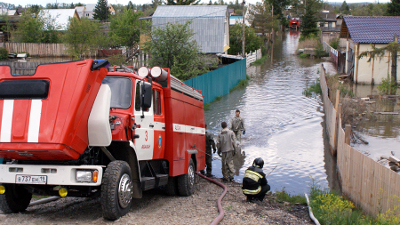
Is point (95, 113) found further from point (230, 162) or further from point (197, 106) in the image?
point (230, 162)

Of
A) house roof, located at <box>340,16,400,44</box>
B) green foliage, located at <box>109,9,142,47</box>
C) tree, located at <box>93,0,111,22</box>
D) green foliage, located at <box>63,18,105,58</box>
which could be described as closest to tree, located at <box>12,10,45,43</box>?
green foliage, located at <box>109,9,142,47</box>

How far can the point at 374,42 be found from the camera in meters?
27.9

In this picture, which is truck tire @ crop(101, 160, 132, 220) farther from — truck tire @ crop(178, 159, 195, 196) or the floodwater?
the floodwater

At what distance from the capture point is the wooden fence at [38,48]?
46562mm

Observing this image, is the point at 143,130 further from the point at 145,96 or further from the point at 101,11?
the point at 101,11

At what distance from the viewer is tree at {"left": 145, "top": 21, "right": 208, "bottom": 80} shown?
77.2 ft

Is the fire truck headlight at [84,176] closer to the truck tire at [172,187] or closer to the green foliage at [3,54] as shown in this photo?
the truck tire at [172,187]

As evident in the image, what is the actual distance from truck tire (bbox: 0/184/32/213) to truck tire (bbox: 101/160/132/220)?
5.72 feet

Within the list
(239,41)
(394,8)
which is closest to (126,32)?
(239,41)

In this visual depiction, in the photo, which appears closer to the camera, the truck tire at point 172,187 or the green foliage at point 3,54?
the truck tire at point 172,187

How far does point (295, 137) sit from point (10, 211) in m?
12.1

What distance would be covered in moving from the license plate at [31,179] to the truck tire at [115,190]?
0.85 m

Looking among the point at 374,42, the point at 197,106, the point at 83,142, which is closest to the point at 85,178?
the point at 83,142

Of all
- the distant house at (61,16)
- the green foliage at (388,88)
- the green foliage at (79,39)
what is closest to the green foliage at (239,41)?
the green foliage at (79,39)
